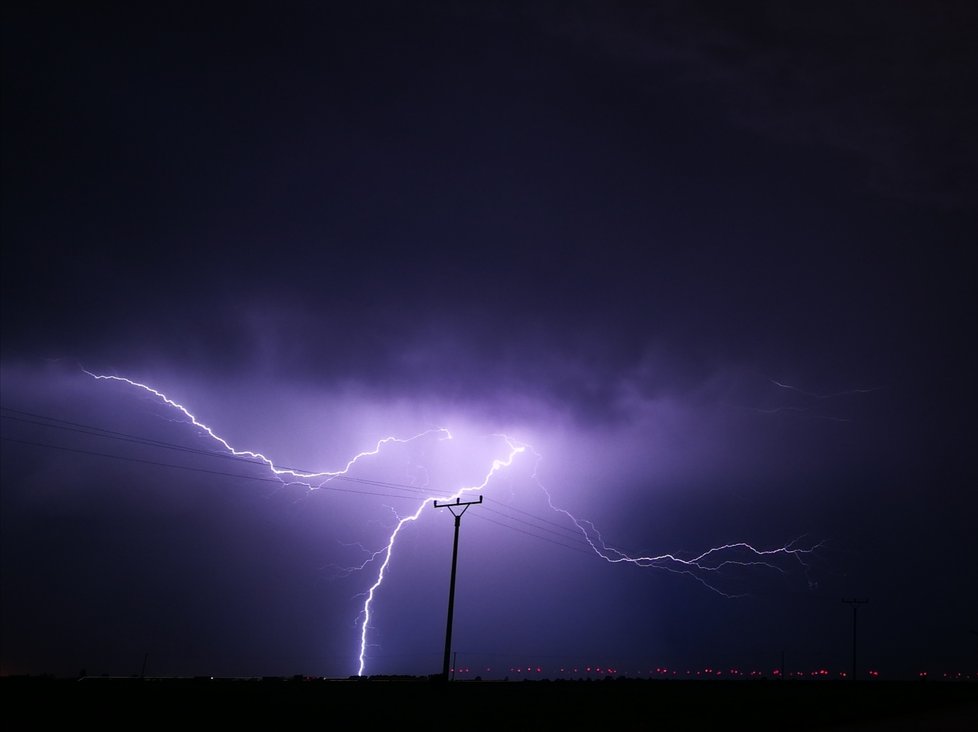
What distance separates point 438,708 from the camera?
70.5 ft

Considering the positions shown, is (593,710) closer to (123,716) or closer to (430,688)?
(430,688)

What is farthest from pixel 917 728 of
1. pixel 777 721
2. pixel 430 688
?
pixel 430 688

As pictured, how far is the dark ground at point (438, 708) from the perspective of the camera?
1725cm

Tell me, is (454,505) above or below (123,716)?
above

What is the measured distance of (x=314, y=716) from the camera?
1806cm

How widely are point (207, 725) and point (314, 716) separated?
3091 millimetres

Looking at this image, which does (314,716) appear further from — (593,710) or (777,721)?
(777,721)

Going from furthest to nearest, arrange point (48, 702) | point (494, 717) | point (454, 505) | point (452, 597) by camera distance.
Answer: point (454, 505), point (452, 597), point (494, 717), point (48, 702)

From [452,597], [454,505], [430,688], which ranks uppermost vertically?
[454,505]

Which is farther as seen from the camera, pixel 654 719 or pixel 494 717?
pixel 654 719

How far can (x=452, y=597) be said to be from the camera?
29938 millimetres

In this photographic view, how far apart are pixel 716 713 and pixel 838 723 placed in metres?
3.47

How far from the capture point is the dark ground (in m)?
17.2

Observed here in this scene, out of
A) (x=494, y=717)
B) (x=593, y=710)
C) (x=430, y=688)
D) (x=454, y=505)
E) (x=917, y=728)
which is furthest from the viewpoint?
(x=454, y=505)
